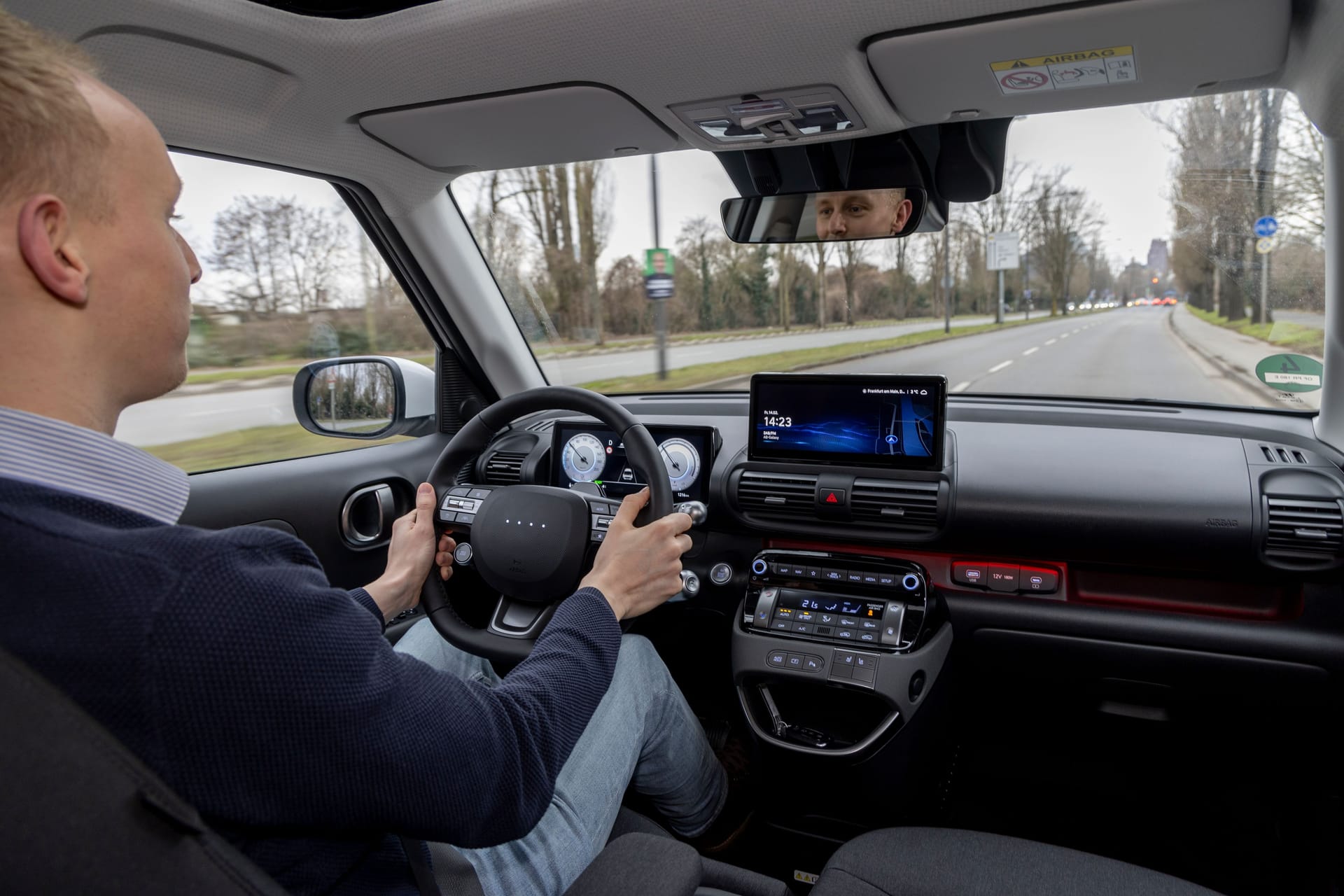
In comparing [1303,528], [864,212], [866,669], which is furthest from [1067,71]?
[866,669]

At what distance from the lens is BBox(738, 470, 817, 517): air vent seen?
278 centimetres

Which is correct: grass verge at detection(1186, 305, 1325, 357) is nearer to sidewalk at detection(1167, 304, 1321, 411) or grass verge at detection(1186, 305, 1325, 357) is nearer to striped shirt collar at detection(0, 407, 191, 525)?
sidewalk at detection(1167, 304, 1321, 411)

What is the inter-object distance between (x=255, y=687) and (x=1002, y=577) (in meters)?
2.36

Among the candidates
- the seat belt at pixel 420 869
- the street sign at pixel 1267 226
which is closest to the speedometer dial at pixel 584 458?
the seat belt at pixel 420 869

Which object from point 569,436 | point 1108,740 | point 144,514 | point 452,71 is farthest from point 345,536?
point 1108,740

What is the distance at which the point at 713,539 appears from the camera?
121 inches

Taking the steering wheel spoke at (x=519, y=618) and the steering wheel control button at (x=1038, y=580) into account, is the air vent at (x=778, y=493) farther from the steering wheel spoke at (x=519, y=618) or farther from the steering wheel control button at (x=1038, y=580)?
the steering wheel spoke at (x=519, y=618)

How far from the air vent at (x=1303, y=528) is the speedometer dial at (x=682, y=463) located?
1.71m

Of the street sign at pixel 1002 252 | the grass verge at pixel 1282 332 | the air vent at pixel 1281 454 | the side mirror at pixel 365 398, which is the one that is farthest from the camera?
the side mirror at pixel 365 398

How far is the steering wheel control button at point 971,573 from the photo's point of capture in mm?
2736

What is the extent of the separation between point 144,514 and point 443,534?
4.18 feet

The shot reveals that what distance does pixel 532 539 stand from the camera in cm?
214

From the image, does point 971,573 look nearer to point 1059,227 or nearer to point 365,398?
point 1059,227

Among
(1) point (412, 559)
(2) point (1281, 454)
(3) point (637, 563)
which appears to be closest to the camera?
(3) point (637, 563)
